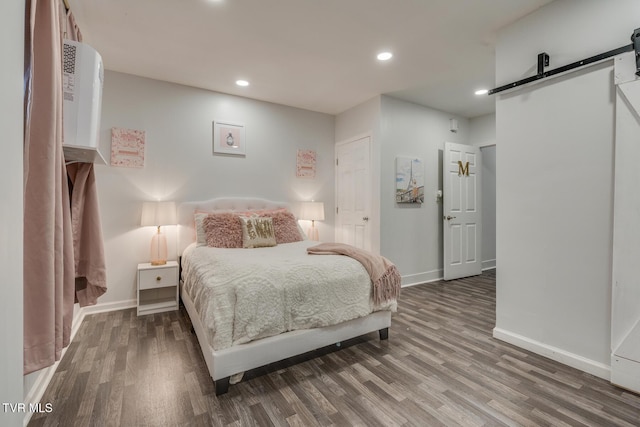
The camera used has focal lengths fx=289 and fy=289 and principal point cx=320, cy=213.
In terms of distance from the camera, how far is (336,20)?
2.34m

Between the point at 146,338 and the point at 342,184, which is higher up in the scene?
the point at 342,184

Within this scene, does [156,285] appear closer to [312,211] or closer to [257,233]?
[257,233]

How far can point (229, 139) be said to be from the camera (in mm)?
3822

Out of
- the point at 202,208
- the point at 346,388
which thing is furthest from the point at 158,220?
the point at 346,388

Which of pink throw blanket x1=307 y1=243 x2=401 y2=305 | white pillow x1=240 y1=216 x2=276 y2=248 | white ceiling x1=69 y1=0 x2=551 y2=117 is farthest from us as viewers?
white pillow x1=240 y1=216 x2=276 y2=248

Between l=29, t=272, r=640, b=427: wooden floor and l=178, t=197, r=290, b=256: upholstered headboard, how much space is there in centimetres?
121

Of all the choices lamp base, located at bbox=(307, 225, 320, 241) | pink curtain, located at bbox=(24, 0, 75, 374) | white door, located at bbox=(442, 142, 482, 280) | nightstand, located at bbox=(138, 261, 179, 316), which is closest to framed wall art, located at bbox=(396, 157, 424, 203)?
white door, located at bbox=(442, 142, 482, 280)

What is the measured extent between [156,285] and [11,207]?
2.67 m

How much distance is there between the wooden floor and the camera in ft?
5.01

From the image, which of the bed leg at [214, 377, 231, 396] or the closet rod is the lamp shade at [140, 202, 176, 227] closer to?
the bed leg at [214, 377, 231, 396]

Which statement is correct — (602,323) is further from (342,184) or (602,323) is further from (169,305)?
(169,305)

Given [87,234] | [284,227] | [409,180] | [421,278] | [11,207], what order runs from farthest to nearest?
[421,278] → [409,180] → [284,227] → [87,234] → [11,207]

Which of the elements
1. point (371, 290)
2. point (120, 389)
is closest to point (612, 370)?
point (371, 290)

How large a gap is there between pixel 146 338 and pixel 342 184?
3173 mm
